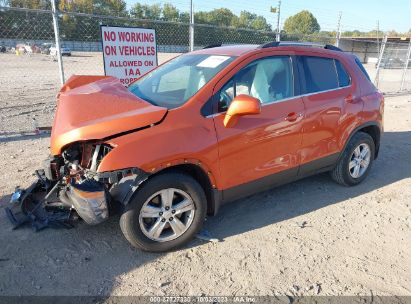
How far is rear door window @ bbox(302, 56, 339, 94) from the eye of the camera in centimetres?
396

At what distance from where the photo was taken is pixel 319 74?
161 inches

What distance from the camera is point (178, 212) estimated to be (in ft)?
10.4

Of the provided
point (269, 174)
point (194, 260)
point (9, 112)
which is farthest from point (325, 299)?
point (9, 112)

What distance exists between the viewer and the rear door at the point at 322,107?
12.8 ft

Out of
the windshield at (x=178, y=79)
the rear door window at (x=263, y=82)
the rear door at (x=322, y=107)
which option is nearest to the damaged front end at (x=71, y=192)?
the windshield at (x=178, y=79)

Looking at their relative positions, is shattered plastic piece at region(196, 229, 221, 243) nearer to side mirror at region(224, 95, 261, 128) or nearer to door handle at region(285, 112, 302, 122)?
side mirror at region(224, 95, 261, 128)

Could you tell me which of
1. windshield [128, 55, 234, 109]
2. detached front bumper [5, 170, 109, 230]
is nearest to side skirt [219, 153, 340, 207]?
windshield [128, 55, 234, 109]

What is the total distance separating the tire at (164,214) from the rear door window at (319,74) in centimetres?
184

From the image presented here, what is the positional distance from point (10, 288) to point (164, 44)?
11.7 metres

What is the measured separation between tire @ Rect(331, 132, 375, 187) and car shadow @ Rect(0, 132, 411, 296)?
0.14 m

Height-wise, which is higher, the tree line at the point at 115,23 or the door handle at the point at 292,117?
the tree line at the point at 115,23

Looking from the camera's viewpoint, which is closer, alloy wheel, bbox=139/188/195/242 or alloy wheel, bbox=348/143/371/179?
alloy wheel, bbox=139/188/195/242

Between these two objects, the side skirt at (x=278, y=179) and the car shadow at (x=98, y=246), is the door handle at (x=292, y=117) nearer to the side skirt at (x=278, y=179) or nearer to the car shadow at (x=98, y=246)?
the side skirt at (x=278, y=179)

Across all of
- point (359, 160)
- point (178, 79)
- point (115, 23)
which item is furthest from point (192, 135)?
point (115, 23)
